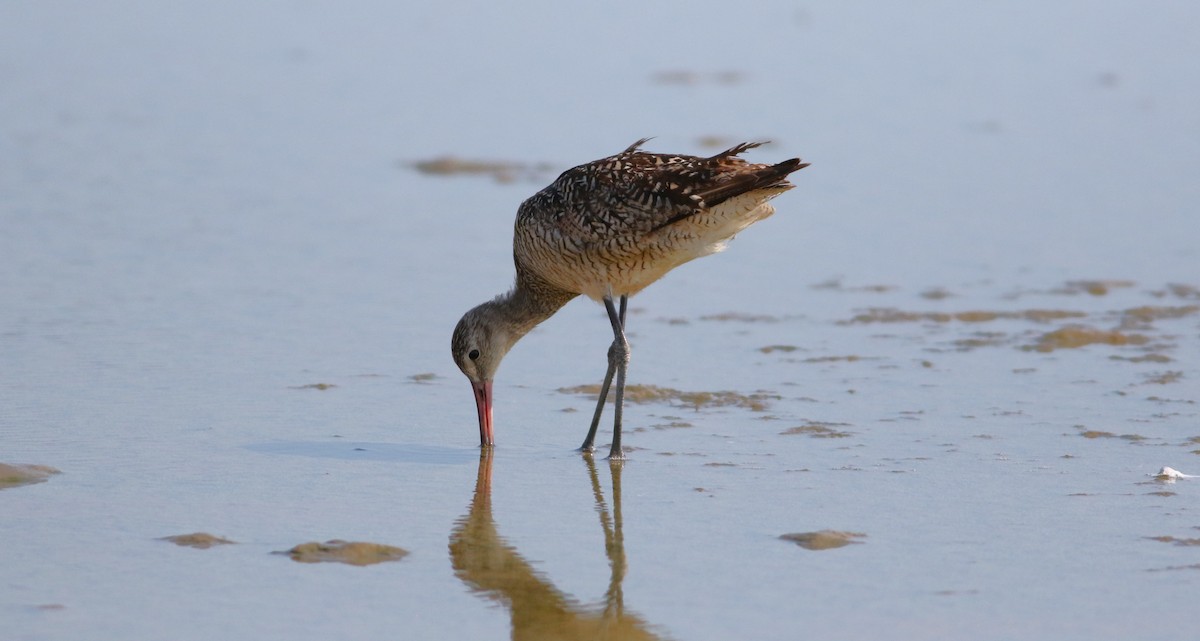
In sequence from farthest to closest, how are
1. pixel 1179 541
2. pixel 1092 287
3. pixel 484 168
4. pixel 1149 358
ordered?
pixel 484 168
pixel 1092 287
pixel 1149 358
pixel 1179 541

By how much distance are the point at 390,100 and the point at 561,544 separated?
1020 centimetres

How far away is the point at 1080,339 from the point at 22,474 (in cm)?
523

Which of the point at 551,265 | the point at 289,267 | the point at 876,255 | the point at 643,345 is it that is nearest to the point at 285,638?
the point at 551,265

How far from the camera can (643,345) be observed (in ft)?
27.7

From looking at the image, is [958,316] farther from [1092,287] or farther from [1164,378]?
[1164,378]

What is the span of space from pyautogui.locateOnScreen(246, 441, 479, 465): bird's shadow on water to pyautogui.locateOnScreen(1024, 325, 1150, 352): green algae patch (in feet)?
10.8

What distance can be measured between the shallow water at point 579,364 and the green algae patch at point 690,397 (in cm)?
3

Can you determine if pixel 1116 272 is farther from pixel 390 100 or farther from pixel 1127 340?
pixel 390 100

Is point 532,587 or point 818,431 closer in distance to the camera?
point 532,587

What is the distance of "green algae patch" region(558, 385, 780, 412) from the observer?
289 inches

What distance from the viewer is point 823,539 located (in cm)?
538

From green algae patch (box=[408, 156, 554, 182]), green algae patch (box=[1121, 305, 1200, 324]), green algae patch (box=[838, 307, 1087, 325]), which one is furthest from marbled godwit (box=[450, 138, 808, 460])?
green algae patch (box=[408, 156, 554, 182])

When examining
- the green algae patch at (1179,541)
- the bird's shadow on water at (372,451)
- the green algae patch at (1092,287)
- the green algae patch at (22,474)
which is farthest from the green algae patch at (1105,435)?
the green algae patch at (22,474)

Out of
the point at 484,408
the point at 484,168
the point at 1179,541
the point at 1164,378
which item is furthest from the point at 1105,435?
the point at 484,168
